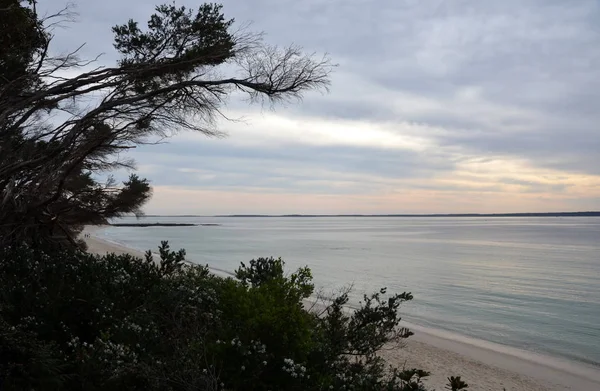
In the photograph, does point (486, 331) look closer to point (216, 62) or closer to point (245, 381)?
point (216, 62)

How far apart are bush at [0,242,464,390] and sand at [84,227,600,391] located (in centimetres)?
441

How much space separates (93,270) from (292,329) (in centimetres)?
378

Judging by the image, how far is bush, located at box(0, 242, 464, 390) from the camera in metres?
4.50

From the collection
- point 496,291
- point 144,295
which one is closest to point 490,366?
point 144,295

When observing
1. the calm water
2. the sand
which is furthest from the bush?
the calm water

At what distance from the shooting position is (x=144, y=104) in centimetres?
903

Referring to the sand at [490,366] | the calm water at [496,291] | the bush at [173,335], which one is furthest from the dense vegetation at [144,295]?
the calm water at [496,291]

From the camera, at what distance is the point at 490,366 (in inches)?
468

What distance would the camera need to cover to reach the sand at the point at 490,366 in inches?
413

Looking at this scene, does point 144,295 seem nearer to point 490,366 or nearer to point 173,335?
point 173,335

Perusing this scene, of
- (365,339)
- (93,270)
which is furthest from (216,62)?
(365,339)

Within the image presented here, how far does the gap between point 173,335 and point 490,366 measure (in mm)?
8893

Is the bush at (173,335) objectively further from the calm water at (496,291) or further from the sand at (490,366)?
the calm water at (496,291)

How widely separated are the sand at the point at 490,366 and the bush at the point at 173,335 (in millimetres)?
4409
